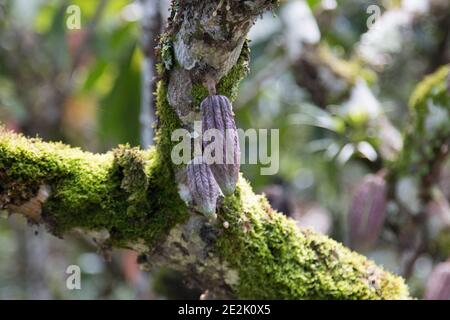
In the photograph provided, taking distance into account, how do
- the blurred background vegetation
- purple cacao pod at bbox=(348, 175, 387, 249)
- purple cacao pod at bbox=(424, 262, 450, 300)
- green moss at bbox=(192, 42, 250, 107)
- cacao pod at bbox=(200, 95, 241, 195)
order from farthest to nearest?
1. the blurred background vegetation
2. purple cacao pod at bbox=(348, 175, 387, 249)
3. purple cacao pod at bbox=(424, 262, 450, 300)
4. green moss at bbox=(192, 42, 250, 107)
5. cacao pod at bbox=(200, 95, 241, 195)

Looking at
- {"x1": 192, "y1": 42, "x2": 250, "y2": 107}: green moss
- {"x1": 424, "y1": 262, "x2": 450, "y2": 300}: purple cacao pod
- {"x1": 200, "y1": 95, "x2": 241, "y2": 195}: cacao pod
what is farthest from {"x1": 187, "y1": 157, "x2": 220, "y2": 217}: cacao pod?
{"x1": 424, "y1": 262, "x2": 450, "y2": 300}: purple cacao pod

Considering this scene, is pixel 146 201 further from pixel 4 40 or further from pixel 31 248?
pixel 4 40

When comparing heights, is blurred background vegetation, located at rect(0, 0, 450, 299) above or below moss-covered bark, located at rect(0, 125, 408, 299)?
above

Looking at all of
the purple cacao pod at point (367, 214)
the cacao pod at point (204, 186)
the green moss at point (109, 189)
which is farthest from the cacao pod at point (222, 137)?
the purple cacao pod at point (367, 214)

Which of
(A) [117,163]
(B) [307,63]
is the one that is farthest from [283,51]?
(A) [117,163]

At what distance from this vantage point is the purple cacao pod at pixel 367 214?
2.41m

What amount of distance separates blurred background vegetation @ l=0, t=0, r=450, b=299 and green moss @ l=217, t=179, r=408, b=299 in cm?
76

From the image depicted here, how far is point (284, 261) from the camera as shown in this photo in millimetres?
1545

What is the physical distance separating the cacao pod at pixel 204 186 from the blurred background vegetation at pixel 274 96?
3.58 feet

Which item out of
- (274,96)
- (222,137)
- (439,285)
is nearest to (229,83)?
(222,137)

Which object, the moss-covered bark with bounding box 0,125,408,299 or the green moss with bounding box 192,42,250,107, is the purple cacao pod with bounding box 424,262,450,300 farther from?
the green moss with bounding box 192,42,250,107

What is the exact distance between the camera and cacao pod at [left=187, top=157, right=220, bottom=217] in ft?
4.14

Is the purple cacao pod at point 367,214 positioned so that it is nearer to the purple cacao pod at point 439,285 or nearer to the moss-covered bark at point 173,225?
the purple cacao pod at point 439,285

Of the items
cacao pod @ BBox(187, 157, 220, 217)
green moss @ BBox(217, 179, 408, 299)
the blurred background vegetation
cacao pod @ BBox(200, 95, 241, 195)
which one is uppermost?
the blurred background vegetation
